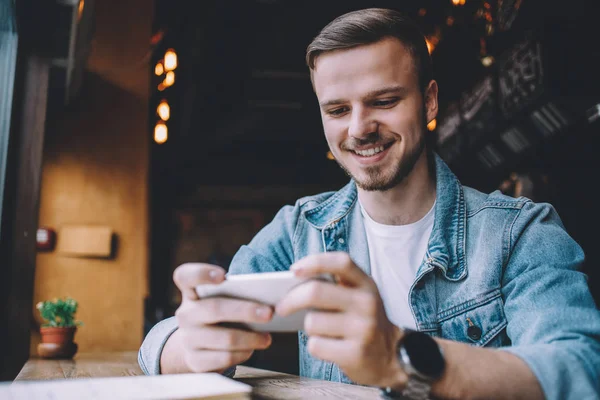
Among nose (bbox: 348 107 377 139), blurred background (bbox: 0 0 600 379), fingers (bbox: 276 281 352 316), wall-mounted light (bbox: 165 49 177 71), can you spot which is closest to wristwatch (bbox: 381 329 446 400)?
fingers (bbox: 276 281 352 316)

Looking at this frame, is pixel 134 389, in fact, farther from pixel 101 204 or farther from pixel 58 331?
pixel 101 204

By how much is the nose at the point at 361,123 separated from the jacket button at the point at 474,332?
22.7 inches

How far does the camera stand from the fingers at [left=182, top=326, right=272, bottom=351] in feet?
3.14

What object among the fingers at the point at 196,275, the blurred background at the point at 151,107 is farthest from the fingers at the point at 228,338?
the blurred background at the point at 151,107

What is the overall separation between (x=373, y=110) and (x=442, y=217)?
0.36m

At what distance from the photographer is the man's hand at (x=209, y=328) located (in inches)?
33.7

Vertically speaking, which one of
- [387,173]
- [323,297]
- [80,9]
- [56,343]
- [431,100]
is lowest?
[56,343]

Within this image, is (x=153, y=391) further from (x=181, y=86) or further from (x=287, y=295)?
(x=181, y=86)

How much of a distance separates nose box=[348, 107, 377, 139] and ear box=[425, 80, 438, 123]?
0.30 m

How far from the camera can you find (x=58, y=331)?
2754 millimetres

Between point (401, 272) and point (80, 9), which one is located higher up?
point (80, 9)

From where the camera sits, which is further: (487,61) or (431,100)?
(487,61)

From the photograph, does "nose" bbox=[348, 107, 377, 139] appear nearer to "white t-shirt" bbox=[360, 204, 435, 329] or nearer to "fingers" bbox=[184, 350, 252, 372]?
"white t-shirt" bbox=[360, 204, 435, 329]

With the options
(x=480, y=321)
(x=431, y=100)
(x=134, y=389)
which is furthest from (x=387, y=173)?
(x=134, y=389)
